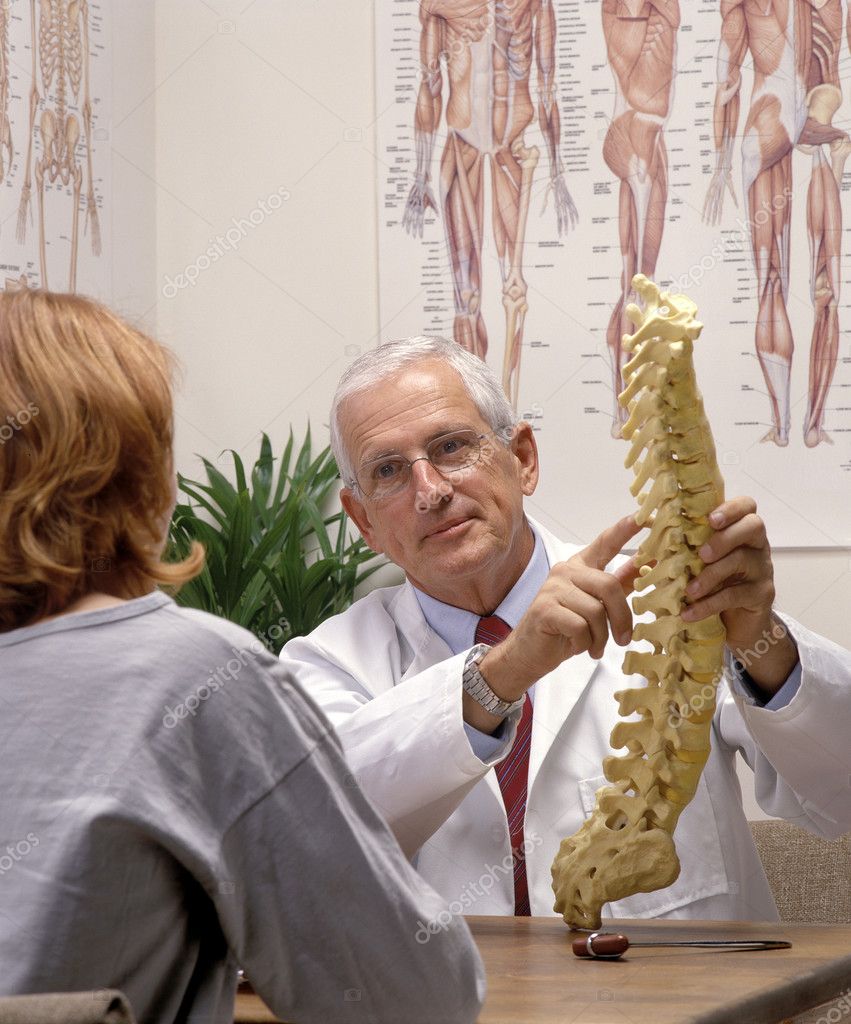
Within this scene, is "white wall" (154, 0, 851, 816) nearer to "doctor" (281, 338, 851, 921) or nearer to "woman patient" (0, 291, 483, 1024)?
"doctor" (281, 338, 851, 921)

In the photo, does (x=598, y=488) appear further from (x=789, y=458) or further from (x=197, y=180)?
(x=197, y=180)

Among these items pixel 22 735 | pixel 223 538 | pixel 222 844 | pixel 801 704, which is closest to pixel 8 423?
pixel 22 735

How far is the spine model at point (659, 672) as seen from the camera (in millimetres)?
1608

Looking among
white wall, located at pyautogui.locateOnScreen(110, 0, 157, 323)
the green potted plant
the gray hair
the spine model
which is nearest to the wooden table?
the spine model

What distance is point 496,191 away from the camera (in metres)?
3.44

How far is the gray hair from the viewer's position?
2416mm

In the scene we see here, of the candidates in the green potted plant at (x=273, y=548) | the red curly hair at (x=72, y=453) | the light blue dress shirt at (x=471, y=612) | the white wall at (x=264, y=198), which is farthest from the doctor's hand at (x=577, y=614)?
the white wall at (x=264, y=198)

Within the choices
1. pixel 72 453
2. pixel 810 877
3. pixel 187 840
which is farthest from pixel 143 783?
pixel 810 877

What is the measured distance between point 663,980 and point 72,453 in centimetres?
80

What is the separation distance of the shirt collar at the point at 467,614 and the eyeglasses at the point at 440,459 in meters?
0.22

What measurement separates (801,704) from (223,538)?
1795 mm

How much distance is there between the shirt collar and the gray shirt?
133 cm

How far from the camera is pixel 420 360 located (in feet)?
7.99

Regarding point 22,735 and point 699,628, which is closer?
point 22,735
